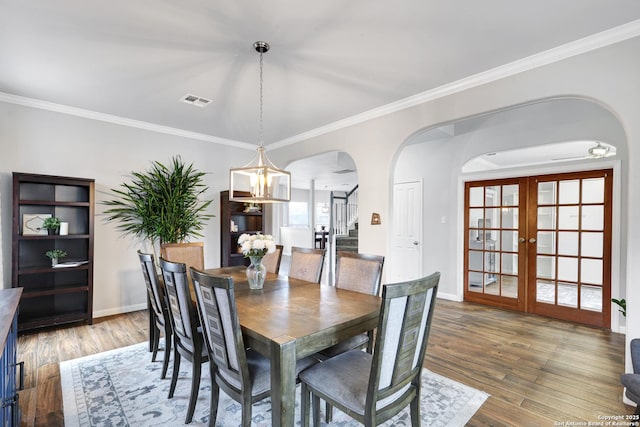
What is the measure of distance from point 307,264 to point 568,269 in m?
3.52

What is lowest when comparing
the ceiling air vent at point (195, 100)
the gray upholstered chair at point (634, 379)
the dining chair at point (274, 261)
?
the gray upholstered chair at point (634, 379)

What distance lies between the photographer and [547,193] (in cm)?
420

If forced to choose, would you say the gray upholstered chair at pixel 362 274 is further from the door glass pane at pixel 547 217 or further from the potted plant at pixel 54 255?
the potted plant at pixel 54 255

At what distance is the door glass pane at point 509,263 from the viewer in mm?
4465

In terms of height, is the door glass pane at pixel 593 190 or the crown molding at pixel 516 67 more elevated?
the crown molding at pixel 516 67

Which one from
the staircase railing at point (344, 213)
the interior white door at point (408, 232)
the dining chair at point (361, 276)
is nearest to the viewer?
the dining chair at point (361, 276)

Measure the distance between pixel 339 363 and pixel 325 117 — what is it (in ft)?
10.1

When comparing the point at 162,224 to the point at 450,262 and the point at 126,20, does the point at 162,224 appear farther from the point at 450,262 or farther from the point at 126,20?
the point at 450,262

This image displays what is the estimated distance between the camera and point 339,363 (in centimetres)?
177

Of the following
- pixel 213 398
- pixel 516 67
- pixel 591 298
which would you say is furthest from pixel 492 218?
pixel 213 398

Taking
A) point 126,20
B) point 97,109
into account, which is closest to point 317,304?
point 126,20

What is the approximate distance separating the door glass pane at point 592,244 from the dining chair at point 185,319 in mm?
4570

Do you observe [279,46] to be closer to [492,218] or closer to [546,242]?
[492,218]

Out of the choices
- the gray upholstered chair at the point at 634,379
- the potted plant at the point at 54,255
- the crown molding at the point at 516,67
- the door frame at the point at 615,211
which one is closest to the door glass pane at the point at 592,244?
the door frame at the point at 615,211
